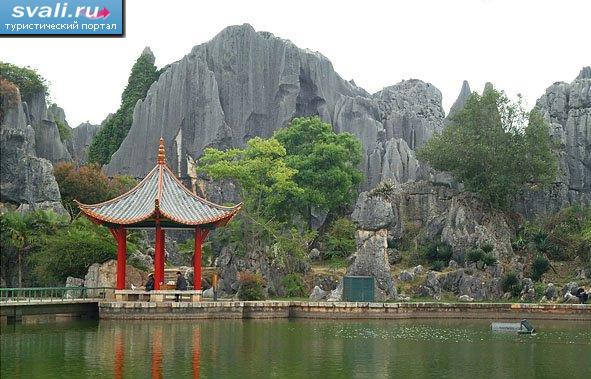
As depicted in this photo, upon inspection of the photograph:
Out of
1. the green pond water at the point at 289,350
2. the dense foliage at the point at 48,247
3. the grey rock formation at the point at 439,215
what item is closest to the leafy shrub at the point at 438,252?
the grey rock formation at the point at 439,215

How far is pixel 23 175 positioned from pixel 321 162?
572 inches

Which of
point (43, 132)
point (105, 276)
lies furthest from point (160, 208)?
point (43, 132)

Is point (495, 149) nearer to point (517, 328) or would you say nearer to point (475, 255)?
point (475, 255)

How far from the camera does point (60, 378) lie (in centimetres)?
1686

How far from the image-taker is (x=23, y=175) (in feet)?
145

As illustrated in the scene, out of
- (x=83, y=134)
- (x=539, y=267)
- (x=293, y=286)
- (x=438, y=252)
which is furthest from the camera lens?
(x=83, y=134)

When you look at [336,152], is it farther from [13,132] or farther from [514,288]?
[13,132]

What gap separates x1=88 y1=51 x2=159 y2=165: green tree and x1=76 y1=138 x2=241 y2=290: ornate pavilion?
996 inches

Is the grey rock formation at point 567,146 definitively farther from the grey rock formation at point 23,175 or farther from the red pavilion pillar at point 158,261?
the grey rock formation at point 23,175

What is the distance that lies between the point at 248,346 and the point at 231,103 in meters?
34.5

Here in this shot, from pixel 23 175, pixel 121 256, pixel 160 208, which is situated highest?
→ pixel 23 175

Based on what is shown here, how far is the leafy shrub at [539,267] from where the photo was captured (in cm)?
3876

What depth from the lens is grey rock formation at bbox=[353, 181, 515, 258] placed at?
114ft

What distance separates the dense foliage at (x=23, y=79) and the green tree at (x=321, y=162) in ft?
51.2
